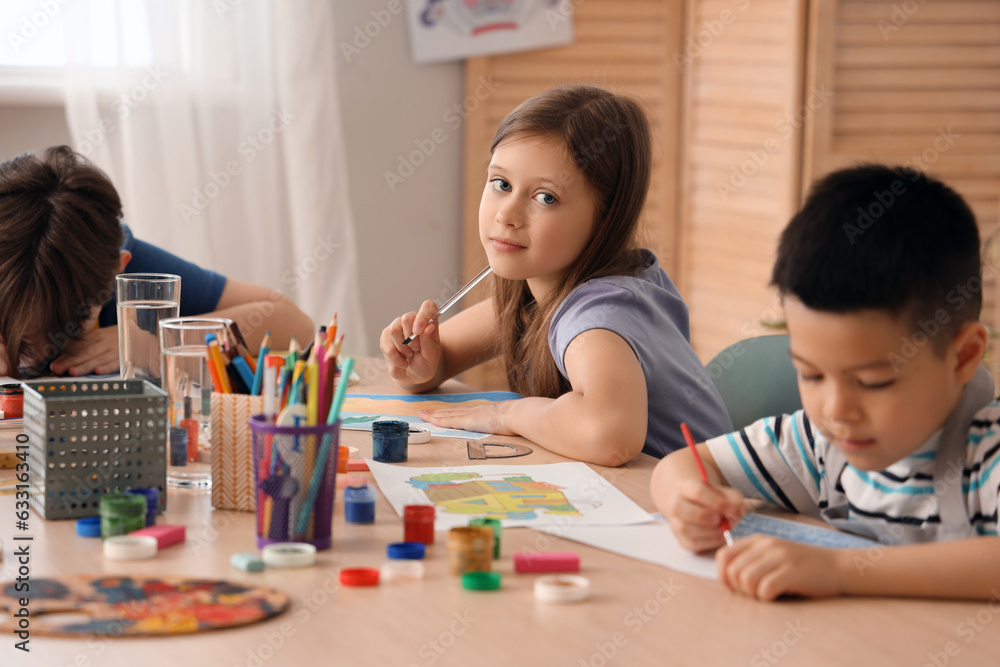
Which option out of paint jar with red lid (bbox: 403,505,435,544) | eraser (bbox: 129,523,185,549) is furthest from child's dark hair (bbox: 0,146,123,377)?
paint jar with red lid (bbox: 403,505,435,544)

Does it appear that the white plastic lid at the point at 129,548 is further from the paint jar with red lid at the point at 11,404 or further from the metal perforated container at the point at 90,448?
the paint jar with red lid at the point at 11,404

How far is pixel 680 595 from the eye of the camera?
2.36ft

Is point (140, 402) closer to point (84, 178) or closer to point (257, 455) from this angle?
point (257, 455)

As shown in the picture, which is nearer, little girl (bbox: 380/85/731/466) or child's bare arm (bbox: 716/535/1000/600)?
child's bare arm (bbox: 716/535/1000/600)

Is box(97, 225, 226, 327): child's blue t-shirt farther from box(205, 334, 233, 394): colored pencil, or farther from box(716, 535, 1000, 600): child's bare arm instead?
box(716, 535, 1000, 600): child's bare arm

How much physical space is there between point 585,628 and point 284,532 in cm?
26

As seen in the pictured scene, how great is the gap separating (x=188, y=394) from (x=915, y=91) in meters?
2.18

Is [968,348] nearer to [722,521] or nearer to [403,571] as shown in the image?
[722,521]

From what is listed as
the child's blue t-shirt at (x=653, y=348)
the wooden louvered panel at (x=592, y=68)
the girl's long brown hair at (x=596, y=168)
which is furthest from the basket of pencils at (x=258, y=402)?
the wooden louvered panel at (x=592, y=68)

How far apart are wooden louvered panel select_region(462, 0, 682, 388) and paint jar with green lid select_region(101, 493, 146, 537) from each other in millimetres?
2106

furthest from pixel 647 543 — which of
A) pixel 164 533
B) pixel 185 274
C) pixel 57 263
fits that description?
pixel 185 274

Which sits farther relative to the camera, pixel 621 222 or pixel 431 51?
pixel 431 51

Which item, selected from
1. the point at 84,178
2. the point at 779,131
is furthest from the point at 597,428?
the point at 779,131

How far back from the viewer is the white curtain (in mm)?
2488
